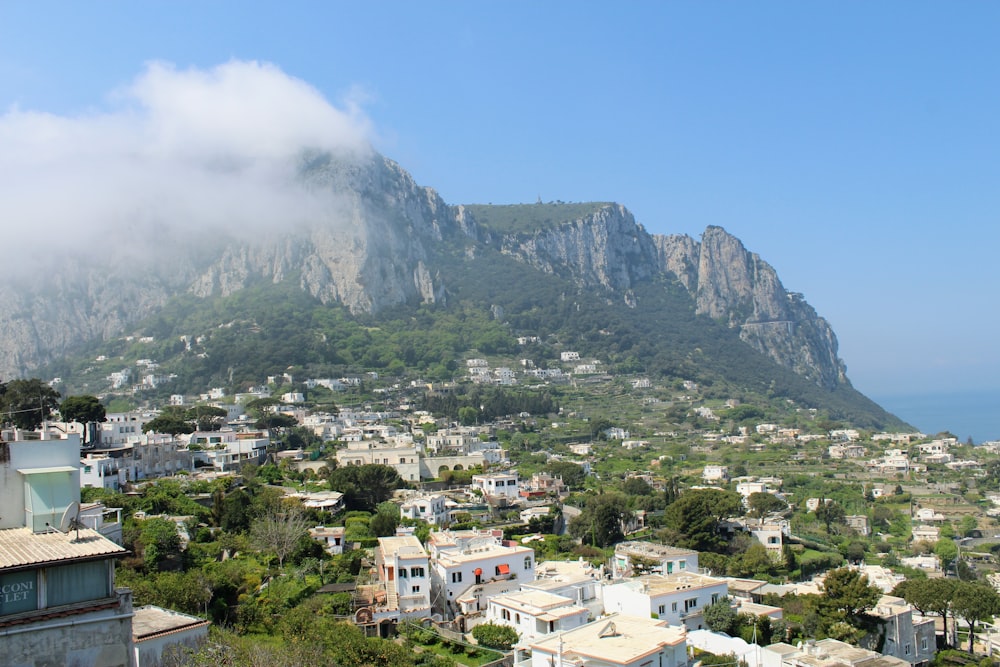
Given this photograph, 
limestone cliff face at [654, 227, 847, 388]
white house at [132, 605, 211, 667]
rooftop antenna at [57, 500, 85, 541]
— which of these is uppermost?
limestone cliff face at [654, 227, 847, 388]

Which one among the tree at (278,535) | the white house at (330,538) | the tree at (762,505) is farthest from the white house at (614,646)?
the tree at (762,505)

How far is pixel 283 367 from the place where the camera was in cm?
9862

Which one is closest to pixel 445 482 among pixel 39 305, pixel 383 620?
pixel 383 620

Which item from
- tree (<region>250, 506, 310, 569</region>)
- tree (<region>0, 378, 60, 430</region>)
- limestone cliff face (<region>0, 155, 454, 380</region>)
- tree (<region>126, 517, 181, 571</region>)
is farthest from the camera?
limestone cliff face (<region>0, 155, 454, 380</region>)

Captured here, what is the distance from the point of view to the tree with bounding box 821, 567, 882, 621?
2919cm

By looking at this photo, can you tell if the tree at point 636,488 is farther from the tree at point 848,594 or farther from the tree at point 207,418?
the tree at point 207,418

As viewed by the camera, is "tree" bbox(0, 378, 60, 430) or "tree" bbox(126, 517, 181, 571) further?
"tree" bbox(0, 378, 60, 430)

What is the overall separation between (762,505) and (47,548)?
47.0 m

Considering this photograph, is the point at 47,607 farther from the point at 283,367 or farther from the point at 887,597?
the point at 283,367

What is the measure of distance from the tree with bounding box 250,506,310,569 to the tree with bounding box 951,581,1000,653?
24.5 m

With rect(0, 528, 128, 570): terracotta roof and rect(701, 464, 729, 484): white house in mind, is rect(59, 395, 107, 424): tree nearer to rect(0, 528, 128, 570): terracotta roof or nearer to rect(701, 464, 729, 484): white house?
rect(0, 528, 128, 570): terracotta roof

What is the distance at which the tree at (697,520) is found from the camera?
41969 millimetres

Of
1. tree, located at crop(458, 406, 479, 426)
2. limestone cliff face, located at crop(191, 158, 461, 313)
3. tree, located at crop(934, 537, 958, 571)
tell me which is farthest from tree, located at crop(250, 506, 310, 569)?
limestone cliff face, located at crop(191, 158, 461, 313)

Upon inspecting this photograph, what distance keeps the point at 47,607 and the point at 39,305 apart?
12447 cm
